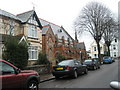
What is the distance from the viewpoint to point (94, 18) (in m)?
30.5

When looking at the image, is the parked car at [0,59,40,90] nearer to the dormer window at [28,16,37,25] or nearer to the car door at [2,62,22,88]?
the car door at [2,62,22,88]

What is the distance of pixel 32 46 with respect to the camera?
22.1 metres

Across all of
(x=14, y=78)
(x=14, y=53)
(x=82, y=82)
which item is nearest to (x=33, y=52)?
(x=14, y=53)

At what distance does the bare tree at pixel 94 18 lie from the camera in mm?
29703

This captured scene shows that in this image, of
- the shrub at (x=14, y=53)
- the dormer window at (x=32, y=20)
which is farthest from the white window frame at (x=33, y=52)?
the shrub at (x=14, y=53)

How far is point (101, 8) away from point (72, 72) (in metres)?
23.0

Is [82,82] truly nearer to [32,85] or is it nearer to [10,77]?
[32,85]

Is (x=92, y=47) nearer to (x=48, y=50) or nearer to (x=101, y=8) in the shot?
(x=101, y=8)

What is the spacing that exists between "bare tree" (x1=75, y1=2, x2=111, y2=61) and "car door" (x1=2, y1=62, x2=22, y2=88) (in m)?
27.6

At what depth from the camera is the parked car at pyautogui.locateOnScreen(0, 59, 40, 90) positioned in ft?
17.2

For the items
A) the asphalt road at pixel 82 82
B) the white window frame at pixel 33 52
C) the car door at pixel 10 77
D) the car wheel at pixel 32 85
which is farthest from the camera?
the white window frame at pixel 33 52

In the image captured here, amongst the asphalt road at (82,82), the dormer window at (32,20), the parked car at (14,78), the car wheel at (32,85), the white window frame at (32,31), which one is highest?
the dormer window at (32,20)

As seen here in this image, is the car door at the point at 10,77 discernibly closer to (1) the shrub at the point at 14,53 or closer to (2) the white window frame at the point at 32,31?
(1) the shrub at the point at 14,53

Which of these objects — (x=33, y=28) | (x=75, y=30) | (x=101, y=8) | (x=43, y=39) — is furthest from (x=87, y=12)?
(x=33, y=28)
